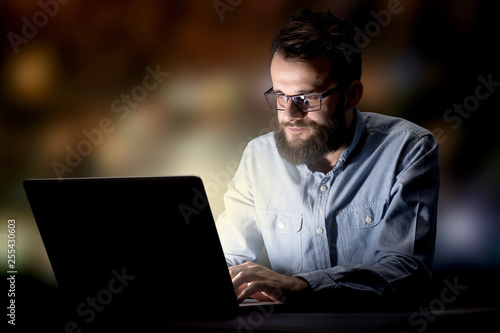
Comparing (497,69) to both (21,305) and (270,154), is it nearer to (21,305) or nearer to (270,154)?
(270,154)

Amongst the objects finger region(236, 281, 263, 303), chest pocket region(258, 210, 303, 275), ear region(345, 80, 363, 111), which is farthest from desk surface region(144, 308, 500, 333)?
ear region(345, 80, 363, 111)

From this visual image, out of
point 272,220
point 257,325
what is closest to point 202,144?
point 272,220

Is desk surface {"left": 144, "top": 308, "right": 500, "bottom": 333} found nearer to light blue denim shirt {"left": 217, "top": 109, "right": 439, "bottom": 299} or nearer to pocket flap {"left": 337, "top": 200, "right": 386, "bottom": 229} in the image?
light blue denim shirt {"left": 217, "top": 109, "right": 439, "bottom": 299}

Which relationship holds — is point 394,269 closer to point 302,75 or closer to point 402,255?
point 402,255

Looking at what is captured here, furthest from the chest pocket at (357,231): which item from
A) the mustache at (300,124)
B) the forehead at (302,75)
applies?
the forehead at (302,75)

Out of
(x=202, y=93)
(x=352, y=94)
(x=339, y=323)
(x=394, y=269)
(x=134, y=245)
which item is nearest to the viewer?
(x=339, y=323)

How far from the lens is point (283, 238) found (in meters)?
1.67

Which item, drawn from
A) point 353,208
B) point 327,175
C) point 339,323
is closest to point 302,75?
point 327,175

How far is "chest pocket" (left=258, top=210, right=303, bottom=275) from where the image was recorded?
5.39 ft

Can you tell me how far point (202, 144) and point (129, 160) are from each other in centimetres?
31

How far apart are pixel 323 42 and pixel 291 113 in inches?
8.7

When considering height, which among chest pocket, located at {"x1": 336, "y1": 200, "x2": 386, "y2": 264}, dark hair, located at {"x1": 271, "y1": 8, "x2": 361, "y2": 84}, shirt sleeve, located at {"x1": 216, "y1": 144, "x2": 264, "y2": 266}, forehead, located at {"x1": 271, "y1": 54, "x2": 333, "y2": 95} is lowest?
chest pocket, located at {"x1": 336, "y1": 200, "x2": 386, "y2": 264}

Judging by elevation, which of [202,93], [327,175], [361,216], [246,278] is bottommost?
[246,278]

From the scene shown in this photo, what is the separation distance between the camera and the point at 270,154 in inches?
69.2
